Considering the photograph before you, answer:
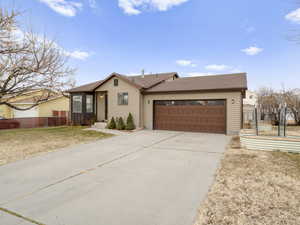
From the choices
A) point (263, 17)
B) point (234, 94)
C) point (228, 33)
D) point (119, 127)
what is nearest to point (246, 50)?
point (228, 33)

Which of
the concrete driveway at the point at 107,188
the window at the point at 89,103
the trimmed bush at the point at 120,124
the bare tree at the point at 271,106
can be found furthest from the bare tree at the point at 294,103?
the window at the point at 89,103

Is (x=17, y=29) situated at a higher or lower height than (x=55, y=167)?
higher

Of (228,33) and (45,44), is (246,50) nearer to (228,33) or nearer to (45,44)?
(228,33)

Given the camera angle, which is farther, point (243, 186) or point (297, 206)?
point (243, 186)

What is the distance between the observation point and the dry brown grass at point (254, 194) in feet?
8.05

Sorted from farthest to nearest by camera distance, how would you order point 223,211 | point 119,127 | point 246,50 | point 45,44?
point 246,50, point 119,127, point 45,44, point 223,211

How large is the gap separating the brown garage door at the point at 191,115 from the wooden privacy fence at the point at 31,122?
35.6 ft

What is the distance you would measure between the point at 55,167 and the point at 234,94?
10174mm

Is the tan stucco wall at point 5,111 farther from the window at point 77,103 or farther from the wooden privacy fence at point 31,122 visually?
the window at point 77,103

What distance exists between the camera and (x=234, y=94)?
34.0 feet

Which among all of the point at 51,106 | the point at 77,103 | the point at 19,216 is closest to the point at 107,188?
the point at 19,216

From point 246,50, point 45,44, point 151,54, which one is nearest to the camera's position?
point 45,44

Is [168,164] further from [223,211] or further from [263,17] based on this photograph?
[263,17]

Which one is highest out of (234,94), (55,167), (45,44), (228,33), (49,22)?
(228,33)
